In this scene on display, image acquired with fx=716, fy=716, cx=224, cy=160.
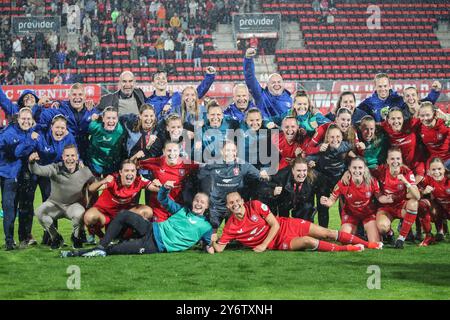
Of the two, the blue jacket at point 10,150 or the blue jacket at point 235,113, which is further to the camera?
the blue jacket at point 235,113

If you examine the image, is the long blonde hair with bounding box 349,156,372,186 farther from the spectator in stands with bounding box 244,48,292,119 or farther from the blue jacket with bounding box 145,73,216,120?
the blue jacket with bounding box 145,73,216,120

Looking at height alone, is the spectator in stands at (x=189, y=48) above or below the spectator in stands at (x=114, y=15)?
below

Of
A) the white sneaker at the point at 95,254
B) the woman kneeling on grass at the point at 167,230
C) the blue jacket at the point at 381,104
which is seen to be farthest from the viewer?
the blue jacket at the point at 381,104

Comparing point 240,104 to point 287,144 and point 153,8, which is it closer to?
point 287,144

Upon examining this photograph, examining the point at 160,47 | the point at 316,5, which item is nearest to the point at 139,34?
the point at 160,47

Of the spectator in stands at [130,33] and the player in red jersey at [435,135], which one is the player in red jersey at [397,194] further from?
the spectator in stands at [130,33]

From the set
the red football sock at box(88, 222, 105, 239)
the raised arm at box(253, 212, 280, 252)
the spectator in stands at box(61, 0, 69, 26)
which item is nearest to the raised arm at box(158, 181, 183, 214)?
the red football sock at box(88, 222, 105, 239)

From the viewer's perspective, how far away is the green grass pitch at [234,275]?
5.30m

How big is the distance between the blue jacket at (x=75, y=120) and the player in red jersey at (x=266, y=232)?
2.03 metres

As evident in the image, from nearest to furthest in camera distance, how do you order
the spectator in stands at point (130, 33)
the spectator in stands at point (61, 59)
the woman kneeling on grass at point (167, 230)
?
1. the woman kneeling on grass at point (167, 230)
2. the spectator in stands at point (61, 59)
3. the spectator in stands at point (130, 33)

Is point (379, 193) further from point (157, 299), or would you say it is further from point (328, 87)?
point (328, 87)

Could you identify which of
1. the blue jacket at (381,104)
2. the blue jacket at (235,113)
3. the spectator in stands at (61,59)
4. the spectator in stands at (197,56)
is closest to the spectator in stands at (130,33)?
the spectator in stands at (197,56)

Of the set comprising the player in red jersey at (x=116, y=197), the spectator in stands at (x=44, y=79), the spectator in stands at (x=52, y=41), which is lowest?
the player in red jersey at (x=116, y=197)

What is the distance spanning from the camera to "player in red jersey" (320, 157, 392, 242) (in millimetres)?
7301
